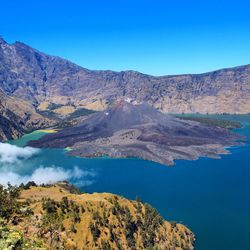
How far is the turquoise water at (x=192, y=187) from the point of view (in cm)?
7821

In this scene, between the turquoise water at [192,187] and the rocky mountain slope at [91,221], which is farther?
the turquoise water at [192,187]

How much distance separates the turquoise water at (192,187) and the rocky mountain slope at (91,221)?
847 centimetres

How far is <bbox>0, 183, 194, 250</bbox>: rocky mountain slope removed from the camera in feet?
152

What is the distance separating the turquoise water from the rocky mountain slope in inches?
333

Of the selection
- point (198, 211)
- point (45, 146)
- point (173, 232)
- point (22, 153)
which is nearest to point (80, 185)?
point (198, 211)

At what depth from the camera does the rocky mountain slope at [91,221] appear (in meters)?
46.4

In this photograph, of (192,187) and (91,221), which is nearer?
(91,221)

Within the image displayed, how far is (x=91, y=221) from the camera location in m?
57.4

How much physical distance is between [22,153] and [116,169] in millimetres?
55452

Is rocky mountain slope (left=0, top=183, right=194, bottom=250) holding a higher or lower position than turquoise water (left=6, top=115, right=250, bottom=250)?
higher

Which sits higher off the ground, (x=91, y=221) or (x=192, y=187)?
(x=91, y=221)

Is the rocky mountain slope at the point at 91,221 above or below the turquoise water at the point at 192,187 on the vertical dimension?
above

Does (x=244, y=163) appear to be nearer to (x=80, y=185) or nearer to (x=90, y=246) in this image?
(x=80, y=185)

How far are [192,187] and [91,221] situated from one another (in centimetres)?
6235
